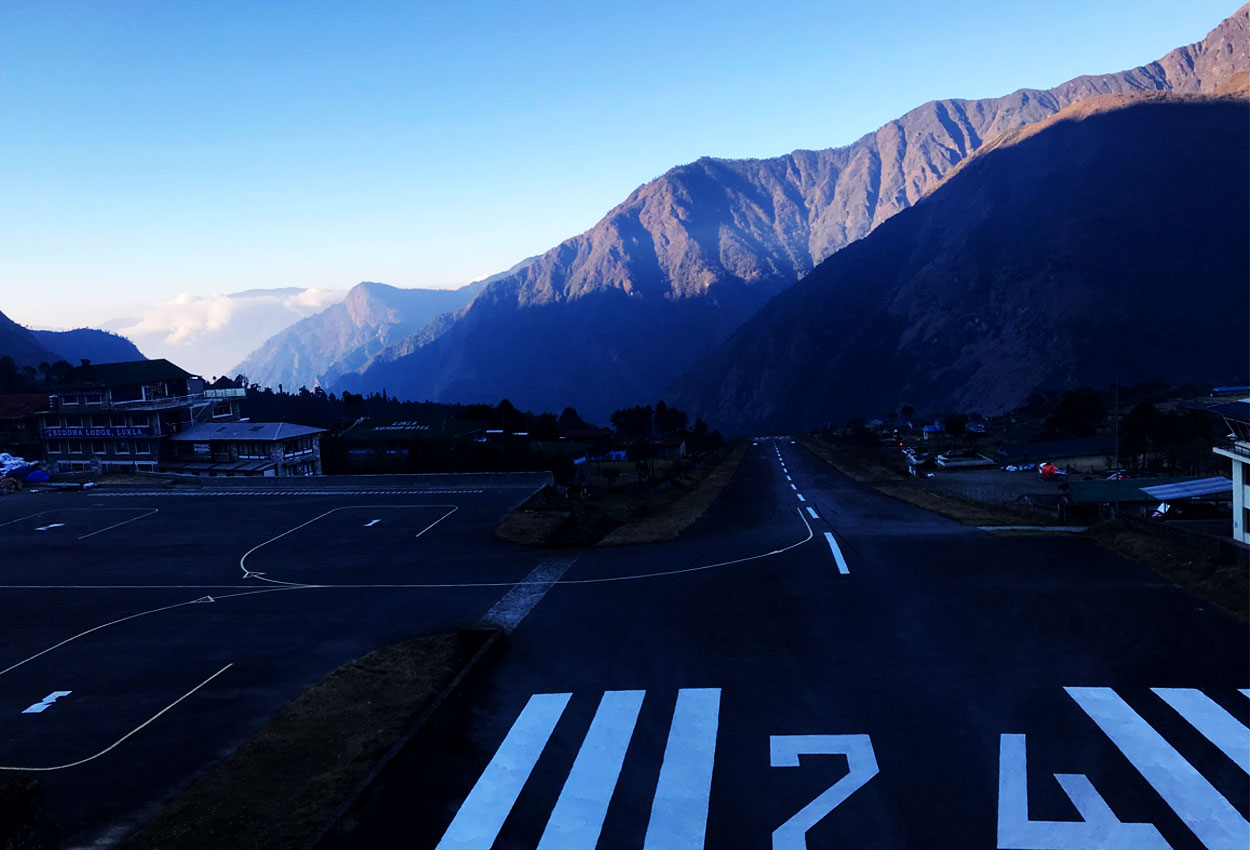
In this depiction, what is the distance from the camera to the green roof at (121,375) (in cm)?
7488

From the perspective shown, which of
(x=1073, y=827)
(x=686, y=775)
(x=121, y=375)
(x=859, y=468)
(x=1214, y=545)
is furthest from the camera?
(x=121, y=375)

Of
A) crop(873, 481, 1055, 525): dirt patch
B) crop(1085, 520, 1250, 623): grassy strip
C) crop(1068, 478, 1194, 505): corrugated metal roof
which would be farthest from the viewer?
crop(1068, 478, 1194, 505): corrugated metal roof

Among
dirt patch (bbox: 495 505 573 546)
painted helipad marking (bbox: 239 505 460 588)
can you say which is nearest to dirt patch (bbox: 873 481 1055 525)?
dirt patch (bbox: 495 505 573 546)

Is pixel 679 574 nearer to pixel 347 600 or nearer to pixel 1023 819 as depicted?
pixel 347 600

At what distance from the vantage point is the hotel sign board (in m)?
73.0

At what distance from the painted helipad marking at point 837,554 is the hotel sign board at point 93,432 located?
65319 mm

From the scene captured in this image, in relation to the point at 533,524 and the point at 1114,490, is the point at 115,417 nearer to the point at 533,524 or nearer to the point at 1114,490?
the point at 533,524

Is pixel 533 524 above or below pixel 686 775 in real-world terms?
above

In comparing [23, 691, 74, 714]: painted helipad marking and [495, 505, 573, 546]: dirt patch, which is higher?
[495, 505, 573, 546]: dirt patch

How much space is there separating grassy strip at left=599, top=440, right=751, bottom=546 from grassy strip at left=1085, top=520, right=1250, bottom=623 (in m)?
17.4

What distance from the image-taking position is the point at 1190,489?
38.5 meters

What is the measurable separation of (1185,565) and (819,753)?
16.6 meters

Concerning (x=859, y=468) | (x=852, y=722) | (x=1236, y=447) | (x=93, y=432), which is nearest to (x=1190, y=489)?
(x=1236, y=447)

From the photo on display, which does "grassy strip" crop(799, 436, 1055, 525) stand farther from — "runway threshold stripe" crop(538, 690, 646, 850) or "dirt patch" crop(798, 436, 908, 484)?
"runway threshold stripe" crop(538, 690, 646, 850)
